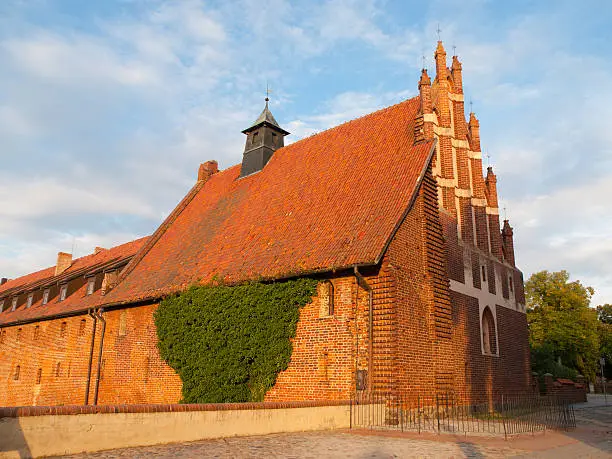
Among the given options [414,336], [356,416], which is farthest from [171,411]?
[414,336]

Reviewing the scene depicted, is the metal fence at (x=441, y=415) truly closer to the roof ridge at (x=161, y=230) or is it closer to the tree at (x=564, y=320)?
the roof ridge at (x=161, y=230)

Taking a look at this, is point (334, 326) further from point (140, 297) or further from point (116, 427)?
point (140, 297)

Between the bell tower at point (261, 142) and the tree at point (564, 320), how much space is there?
30175 mm

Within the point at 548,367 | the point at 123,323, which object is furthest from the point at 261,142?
the point at 548,367

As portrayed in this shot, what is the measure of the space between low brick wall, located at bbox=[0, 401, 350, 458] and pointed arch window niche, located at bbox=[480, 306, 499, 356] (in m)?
9.00

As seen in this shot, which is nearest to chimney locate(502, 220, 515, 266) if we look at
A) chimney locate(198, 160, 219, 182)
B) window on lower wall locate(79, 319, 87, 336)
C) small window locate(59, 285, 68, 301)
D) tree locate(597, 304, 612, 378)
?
chimney locate(198, 160, 219, 182)

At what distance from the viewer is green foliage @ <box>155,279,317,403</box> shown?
14156mm

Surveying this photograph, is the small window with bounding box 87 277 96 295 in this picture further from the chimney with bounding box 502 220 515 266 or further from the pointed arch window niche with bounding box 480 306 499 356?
the chimney with bounding box 502 220 515 266

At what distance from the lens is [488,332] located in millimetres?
18062

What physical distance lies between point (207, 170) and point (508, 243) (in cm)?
1541

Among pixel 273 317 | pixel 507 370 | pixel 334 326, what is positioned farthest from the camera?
pixel 507 370

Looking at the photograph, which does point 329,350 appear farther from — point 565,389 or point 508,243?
point 565,389

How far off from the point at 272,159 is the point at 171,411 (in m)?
16.1

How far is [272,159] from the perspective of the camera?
76.2 feet
